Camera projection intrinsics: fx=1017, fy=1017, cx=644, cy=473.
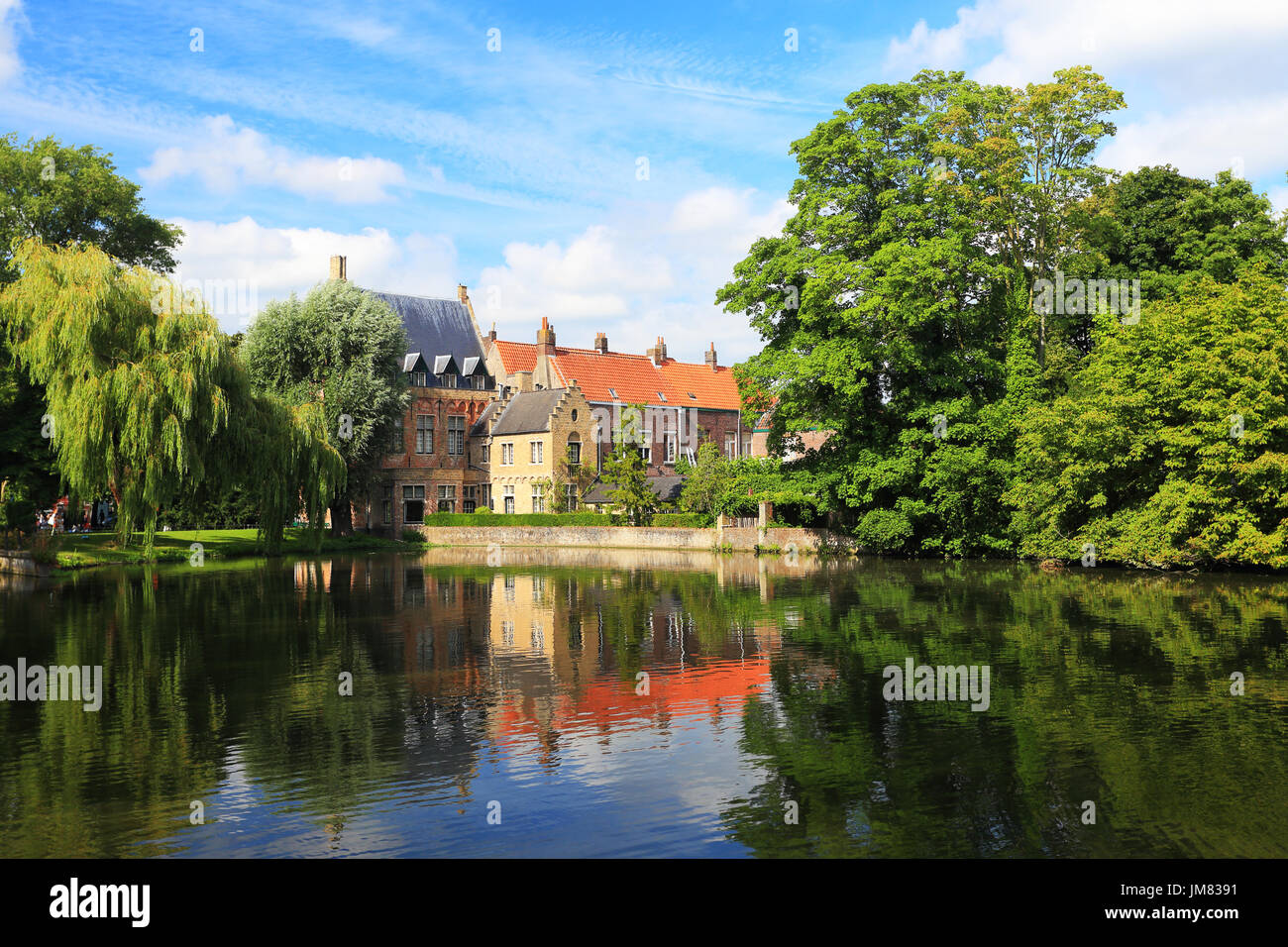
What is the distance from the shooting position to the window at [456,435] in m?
76.7

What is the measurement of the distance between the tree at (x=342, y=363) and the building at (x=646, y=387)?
14663 millimetres

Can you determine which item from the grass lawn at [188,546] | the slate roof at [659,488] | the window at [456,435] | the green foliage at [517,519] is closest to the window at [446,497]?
the window at [456,435]

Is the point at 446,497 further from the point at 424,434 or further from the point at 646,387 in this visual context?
the point at 646,387

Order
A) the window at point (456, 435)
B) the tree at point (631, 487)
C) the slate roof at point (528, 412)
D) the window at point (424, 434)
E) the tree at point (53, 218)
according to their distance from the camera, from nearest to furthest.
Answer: the tree at point (53, 218) < the tree at point (631, 487) < the slate roof at point (528, 412) < the window at point (424, 434) < the window at point (456, 435)

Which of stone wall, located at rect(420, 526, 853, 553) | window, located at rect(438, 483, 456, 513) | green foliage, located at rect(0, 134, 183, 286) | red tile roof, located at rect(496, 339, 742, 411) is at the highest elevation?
green foliage, located at rect(0, 134, 183, 286)

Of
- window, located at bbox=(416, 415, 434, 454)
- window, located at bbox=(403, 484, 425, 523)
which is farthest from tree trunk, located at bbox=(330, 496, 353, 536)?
window, located at bbox=(416, 415, 434, 454)

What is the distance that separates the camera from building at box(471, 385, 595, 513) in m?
70.2

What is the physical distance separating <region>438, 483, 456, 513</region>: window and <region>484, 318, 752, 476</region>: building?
9.31 m

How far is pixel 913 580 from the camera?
32.3m

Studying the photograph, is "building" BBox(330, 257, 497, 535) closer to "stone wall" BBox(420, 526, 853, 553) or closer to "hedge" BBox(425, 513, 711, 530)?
"hedge" BBox(425, 513, 711, 530)

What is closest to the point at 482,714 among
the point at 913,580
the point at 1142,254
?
the point at 913,580

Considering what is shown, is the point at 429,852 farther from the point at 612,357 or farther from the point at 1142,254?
the point at 612,357

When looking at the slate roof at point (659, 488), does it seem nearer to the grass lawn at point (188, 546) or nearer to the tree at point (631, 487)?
the tree at point (631, 487)

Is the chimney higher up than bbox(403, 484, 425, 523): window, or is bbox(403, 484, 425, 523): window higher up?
the chimney
